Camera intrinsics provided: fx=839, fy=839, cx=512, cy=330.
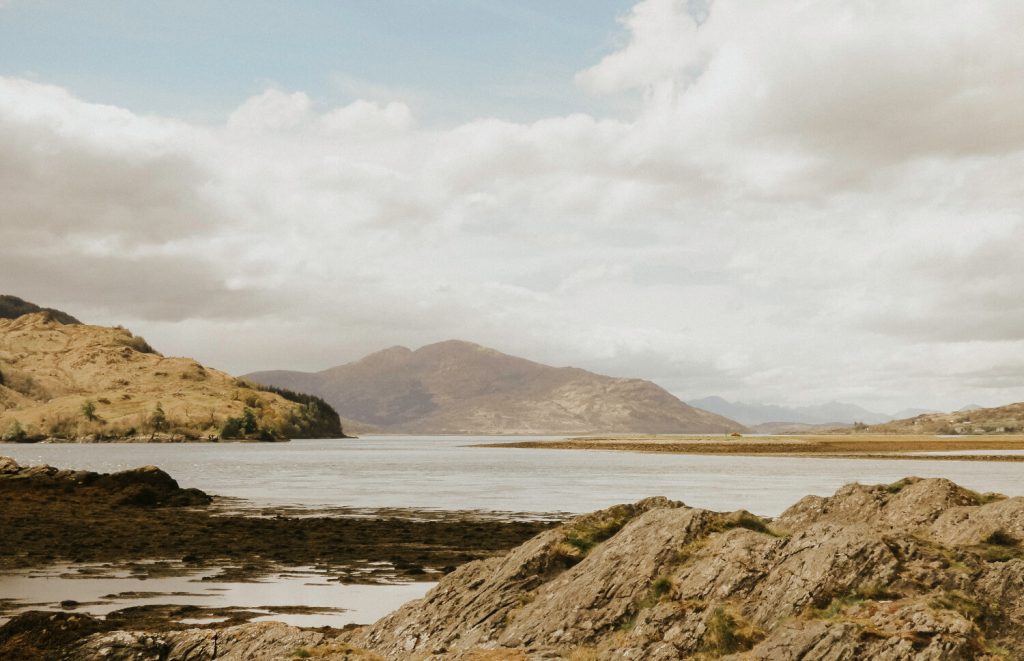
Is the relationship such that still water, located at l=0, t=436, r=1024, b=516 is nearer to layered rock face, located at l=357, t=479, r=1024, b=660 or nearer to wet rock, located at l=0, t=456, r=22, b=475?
wet rock, located at l=0, t=456, r=22, b=475

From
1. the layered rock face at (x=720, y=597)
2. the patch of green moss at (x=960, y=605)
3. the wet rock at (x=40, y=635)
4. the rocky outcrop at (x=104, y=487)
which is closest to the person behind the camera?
the layered rock face at (x=720, y=597)

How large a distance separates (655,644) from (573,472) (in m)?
104

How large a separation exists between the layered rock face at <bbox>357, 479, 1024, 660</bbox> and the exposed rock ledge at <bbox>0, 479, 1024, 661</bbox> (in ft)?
0.07

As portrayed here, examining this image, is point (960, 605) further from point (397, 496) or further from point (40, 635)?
point (397, 496)

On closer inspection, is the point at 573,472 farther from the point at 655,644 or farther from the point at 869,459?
the point at 655,644

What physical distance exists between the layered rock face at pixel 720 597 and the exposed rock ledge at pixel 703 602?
0.07ft

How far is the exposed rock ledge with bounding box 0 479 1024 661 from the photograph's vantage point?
36.2 feet

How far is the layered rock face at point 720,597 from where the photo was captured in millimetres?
11000

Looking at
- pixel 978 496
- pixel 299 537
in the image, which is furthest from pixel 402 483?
pixel 978 496

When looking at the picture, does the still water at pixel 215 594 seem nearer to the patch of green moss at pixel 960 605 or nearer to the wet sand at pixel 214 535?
the wet sand at pixel 214 535

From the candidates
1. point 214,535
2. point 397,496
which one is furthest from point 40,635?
point 397,496

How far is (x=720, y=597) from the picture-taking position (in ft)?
40.8

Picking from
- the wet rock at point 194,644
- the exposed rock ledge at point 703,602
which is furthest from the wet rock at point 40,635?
the wet rock at point 194,644

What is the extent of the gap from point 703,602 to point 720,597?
0.27 metres
